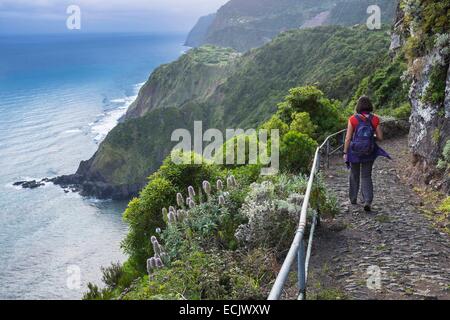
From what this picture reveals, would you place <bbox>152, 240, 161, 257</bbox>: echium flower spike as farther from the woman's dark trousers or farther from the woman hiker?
the woman's dark trousers

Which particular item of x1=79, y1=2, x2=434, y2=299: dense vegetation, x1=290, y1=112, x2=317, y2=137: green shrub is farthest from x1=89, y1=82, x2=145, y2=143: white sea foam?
x1=290, y1=112, x2=317, y2=137: green shrub

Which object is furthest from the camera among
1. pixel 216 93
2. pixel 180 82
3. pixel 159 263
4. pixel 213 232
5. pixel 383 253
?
pixel 180 82

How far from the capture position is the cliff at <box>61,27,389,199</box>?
90.8 metres

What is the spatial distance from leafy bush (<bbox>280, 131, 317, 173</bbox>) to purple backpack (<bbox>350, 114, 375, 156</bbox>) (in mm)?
4295

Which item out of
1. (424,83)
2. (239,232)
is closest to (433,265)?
(239,232)

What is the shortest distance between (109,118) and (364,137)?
142825 millimetres

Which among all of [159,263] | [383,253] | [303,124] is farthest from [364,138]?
[303,124]

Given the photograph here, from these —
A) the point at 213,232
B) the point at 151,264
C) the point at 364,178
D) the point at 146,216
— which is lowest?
the point at 146,216

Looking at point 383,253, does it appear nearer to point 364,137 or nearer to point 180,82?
point 364,137

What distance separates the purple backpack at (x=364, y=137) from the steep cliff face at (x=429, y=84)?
2699 mm

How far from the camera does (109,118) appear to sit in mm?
145500

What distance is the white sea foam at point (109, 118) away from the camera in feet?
415

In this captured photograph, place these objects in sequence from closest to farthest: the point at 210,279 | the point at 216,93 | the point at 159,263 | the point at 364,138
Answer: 1. the point at 210,279
2. the point at 159,263
3. the point at 364,138
4. the point at 216,93

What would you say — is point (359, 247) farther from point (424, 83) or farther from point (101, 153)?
point (101, 153)
